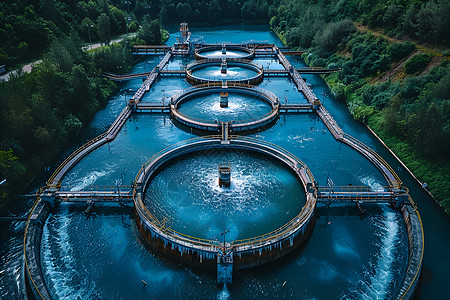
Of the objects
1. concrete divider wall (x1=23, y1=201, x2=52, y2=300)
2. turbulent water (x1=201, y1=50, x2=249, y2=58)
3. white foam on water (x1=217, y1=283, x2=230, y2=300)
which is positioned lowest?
white foam on water (x1=217, y1=283, x2=230, y2=300)

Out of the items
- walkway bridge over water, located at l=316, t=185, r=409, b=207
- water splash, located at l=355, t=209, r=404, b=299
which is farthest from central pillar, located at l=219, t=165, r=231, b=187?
water splash, located at l=355, t=209, r=404, b=299

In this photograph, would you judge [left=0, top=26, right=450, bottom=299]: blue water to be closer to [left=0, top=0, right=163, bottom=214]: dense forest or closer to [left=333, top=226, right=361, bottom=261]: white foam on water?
[left=333, top=226, right=361, bottom=261]: white foam on water

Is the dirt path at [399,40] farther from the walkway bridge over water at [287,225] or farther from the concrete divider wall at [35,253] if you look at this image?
the concrete divider wall at [35,253]

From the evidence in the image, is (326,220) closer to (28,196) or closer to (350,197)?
(350,197)

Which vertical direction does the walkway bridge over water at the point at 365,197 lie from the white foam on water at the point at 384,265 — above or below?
above

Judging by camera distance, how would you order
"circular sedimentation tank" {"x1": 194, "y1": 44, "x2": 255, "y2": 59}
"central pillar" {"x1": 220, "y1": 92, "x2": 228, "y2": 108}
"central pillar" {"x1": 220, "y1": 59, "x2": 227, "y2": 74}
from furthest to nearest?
1. "circular sedimentation tank" {"x1": 194, "y1": 44, "x2": 255, "y2": 59}
2. "central pillar" {"x1": 220, "y1": 59, "x2": 227, "y2": 74}
3. "central pillar" {"x1": 220, "y1": 92, "x2": 228, "y2": 108}

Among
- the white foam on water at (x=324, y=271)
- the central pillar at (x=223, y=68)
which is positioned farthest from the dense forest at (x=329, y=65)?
the central pillar at (x=223, y=68)

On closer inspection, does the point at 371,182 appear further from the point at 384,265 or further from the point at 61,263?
the point at 61,263

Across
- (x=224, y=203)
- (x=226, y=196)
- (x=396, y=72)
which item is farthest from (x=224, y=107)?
(x=396, y=72)
